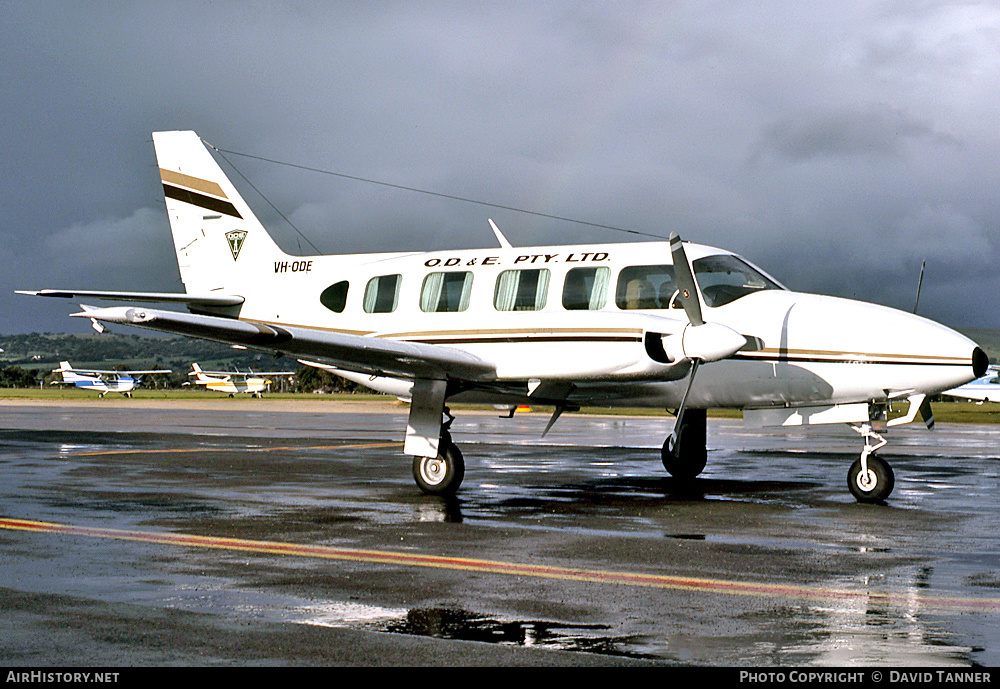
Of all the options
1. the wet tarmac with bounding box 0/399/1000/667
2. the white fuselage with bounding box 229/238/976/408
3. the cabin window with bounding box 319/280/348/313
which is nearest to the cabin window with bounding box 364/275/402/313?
the white fuselage with bounding box 229/238/976/408

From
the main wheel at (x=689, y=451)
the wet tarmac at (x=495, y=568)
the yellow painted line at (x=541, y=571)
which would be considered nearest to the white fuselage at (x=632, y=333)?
the wet tarmac at (x=495, y=568)

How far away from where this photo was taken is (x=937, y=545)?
33.9 feet

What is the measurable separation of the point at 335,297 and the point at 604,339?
533cm

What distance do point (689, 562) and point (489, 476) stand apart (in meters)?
8.97

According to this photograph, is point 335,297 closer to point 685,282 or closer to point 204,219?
point 204,219

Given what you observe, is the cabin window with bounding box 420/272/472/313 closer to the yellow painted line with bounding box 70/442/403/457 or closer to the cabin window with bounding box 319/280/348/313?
the cabin window with bounding box 319/280/348/313

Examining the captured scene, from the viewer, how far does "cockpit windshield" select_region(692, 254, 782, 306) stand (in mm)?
14398

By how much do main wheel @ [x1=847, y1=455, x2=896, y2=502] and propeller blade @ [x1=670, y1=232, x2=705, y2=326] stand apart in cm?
296

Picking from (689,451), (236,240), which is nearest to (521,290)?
(689,451)

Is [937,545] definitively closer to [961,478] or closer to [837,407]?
[837,407]

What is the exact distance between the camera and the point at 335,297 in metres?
16.8

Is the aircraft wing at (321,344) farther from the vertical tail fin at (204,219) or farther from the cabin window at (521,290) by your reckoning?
the vertical tail fin at (204,219)

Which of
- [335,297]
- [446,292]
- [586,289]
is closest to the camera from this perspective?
[586,289]
